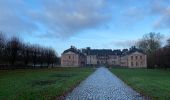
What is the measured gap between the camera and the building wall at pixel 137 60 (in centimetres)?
15188

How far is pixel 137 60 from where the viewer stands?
157m

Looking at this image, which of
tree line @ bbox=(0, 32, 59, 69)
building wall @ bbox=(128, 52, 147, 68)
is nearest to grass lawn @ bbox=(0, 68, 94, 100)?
tree line @ bbox=(0, 32, 59, 69)

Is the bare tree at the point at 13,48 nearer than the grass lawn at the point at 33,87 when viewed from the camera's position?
No

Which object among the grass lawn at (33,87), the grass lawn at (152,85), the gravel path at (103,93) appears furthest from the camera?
the grass lawn at (152,85)

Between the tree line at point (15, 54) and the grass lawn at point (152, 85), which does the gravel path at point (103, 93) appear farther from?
the tree line at point (15, 54)

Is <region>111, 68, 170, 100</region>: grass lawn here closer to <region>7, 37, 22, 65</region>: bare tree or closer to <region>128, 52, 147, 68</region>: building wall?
<region>7, 37, 22, 65</region>: bare tree

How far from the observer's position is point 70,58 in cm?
16625

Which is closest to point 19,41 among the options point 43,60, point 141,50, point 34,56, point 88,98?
point 34,56

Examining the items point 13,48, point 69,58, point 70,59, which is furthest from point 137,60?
point 13,48

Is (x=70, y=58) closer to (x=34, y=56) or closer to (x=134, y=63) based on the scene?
(x=134, y=63)

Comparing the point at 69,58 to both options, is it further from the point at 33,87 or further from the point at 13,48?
the point at 33,87

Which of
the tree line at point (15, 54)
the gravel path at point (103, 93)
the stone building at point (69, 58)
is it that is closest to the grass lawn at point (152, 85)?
the gravel path at point (103, 93)

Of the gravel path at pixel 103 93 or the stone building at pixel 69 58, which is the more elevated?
the stone building at pixel 69 58

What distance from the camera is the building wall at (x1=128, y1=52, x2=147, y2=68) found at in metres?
152
